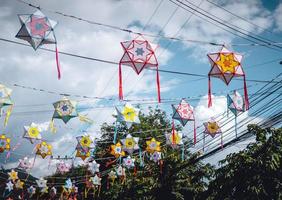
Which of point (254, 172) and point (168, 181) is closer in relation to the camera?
point (254, 172)

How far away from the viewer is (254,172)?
363 inches

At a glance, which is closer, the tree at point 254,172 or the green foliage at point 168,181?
the tree at point 254,172

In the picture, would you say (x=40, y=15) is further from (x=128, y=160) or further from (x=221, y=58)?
(x=128, y=160)

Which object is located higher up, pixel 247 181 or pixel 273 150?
pixel 273 150

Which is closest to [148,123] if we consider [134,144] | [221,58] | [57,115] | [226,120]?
[134,144]

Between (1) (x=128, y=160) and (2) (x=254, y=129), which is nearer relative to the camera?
(2) (x=254, y=129)

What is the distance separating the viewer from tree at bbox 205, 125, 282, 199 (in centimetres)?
870

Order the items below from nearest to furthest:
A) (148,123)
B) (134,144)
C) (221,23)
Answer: (221,23) → (134,144) → (148,123)

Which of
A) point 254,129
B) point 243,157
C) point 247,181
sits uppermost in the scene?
point 254,129

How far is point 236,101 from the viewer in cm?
919

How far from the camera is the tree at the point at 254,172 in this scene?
8.70 m

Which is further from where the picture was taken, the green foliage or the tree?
the green foliage

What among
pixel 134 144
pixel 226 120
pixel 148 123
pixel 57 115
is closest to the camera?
pixel 57 115

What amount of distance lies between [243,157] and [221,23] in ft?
17.1
